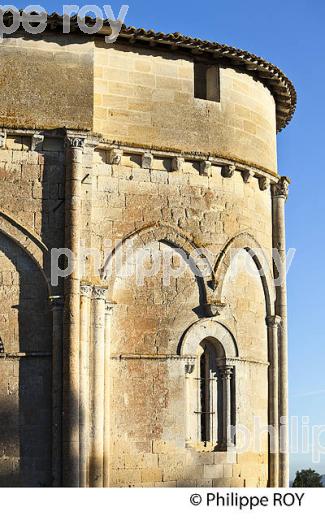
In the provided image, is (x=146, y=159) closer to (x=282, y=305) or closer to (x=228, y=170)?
(x=228, y=170)

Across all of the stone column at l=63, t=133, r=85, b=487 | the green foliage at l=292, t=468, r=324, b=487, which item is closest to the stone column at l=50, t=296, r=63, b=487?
the stone column at l=63, t=133, r=85, b=487

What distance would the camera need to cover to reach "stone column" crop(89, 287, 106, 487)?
729 inches

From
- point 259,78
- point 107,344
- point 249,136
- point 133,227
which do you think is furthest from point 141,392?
point 259,78

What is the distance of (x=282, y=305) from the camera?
72.3ft

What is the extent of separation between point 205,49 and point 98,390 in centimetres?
670

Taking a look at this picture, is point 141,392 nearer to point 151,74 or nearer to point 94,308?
point 94,308

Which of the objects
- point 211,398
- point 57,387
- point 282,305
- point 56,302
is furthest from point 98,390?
point 282,305

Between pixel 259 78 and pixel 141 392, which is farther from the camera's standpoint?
pixel 259 78

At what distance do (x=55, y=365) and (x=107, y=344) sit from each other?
1.16 m

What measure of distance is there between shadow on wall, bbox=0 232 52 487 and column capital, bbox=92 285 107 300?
846 mm

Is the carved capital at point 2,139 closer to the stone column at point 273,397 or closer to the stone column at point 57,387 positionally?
the stone column at point 57,387

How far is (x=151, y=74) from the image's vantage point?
2041 centimetres

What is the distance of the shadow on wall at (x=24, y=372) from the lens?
60.3 ft

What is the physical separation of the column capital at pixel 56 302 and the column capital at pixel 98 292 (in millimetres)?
619
